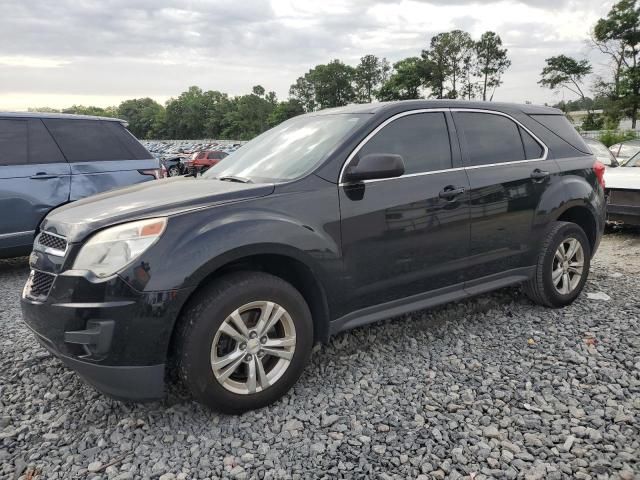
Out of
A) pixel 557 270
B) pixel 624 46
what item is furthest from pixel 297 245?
pixel 624 46

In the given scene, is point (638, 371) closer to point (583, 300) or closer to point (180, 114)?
point (583, 300)

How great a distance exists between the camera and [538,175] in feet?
13.1

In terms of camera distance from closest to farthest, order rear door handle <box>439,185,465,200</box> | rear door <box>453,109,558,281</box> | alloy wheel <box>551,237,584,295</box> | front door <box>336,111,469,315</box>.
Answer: front door <box>336,111,469,315</box> < rear door handle <box>439,185,465,200</box> < rear door <box>453,109,558,281</box> < alloy wheel <box>551,237,584,295</box>

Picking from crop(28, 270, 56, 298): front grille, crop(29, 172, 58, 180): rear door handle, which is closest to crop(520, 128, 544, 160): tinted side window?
crop(28, 270, 56, 298): front grille

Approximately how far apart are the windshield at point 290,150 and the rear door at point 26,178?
2831mm

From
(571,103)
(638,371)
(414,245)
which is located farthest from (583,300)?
(571,103)

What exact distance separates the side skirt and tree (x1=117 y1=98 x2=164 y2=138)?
138405mm

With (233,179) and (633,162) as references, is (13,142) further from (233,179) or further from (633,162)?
(633,162)

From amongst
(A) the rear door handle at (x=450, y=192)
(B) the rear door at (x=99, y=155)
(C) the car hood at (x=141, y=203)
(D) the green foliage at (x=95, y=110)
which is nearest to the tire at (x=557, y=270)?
(A) the rear door handle at (x=450, y=192)

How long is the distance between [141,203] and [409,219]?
5.36ft

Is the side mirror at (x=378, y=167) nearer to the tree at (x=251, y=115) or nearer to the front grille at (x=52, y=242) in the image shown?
the front grille at (x=52, y=242)

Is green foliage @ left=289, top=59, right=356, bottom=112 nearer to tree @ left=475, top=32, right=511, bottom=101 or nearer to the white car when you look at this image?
tree @ left=475, top=32, right=511, bottom=101

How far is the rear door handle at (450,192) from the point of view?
3.44 m

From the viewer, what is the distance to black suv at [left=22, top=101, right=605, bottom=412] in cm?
251
